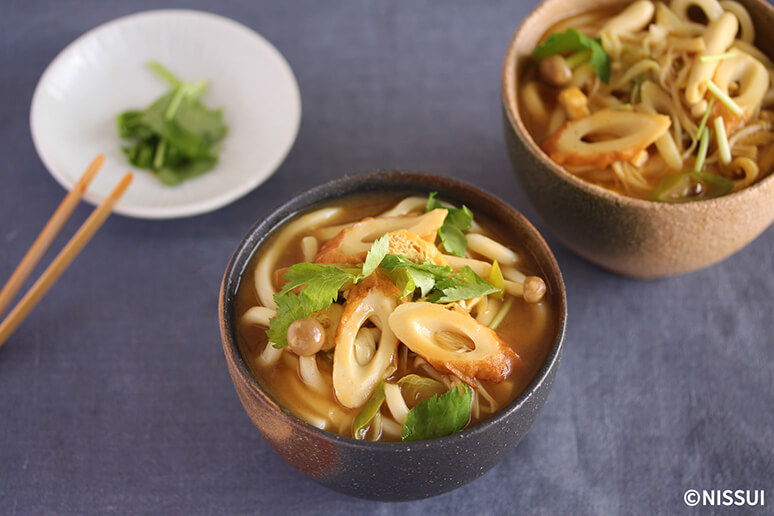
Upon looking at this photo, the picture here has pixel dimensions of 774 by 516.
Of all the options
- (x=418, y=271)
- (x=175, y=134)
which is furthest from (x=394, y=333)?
(x=175, y=134)

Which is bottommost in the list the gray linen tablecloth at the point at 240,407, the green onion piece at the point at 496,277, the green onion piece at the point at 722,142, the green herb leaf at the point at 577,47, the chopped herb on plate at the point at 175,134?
the gray linen tablecloth at the point at 240,407

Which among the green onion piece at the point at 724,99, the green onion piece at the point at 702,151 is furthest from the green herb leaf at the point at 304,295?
the green onion piece at the point at 724,99

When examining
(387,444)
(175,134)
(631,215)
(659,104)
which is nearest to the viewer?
(387,444)

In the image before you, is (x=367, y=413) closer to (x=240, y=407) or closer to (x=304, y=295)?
(x=304, y=295)

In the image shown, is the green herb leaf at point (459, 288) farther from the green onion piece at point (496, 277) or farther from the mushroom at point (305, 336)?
the mushroom at point (305, 336)

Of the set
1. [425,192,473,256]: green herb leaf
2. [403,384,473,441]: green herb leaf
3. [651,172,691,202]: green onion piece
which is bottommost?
[403,384,473,441]: green herb leaf

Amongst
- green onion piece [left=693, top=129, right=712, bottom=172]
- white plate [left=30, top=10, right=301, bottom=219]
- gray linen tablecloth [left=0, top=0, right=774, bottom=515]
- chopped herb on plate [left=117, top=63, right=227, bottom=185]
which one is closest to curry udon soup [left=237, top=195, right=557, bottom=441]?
gray linen tablecloth [left=0, top=0, right=774, bottom=515]

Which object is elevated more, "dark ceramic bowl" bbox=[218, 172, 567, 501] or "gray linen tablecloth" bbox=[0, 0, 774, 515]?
"dark ceramic bowl" bbox=[218, 172, 567, 501]

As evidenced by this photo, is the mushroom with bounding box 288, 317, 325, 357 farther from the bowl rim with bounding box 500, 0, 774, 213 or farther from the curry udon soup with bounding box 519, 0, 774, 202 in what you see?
the curry udon soup with bounding box 519, 0, 774, 202
